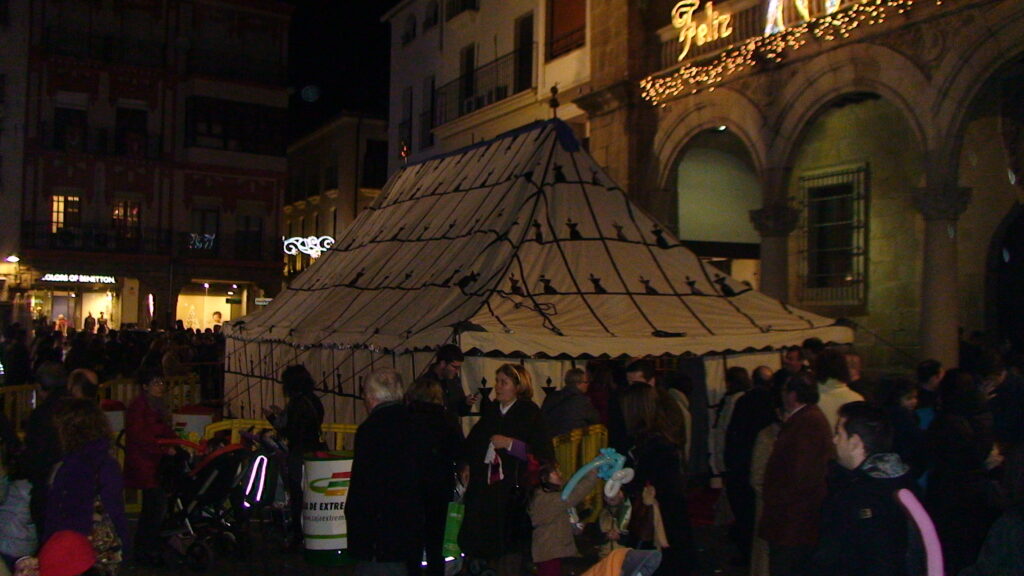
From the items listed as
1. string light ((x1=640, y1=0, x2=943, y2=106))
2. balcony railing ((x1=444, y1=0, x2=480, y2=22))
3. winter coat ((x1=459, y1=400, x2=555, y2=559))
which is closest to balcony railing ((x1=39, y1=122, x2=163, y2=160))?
balcony railing ((x1=444, y1=0, x2=480, y2=22))

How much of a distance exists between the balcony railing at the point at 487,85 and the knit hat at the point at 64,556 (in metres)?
16.6

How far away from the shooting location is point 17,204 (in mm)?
33844

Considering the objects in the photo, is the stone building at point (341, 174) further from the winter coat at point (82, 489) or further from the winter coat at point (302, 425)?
the winter coat at point (82, 489)

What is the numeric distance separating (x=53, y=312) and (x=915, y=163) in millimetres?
30459

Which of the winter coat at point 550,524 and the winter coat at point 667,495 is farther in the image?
the winter coat at point 550,524

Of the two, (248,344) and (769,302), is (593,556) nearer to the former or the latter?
(769,302)

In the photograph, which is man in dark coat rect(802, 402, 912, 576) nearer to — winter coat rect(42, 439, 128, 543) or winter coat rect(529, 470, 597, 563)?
winter coat rect(529, 470, 597, 563)

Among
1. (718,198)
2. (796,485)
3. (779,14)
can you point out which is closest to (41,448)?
(796,485)

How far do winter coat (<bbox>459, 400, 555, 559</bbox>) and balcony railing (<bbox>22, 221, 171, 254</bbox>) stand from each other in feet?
104

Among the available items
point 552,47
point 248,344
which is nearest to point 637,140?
point 552,47

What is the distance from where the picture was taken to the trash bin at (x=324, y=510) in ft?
25.0

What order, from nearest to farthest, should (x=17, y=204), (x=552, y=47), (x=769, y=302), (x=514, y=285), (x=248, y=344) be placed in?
1. (x=514, y=285)
2. (x=769, y=302)
3. (x=248, y=344)
4. (x=552, y=47)
5. (x=17, y=204)

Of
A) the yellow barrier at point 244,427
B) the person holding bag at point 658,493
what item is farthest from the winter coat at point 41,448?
the person holding bag at point 658,493

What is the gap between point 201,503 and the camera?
7945 millimetres
